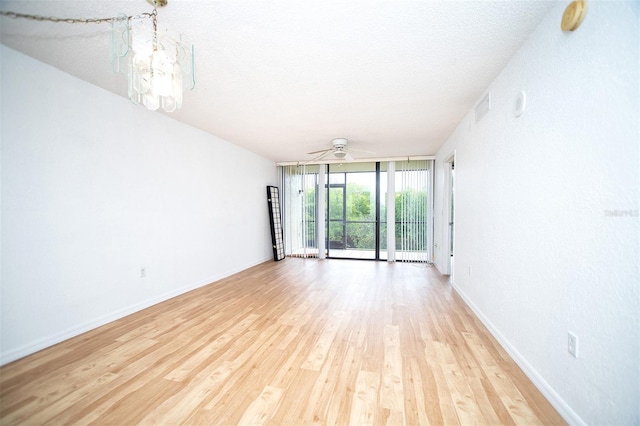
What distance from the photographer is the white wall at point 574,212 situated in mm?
1090

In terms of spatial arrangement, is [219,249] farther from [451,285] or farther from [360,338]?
[451,285]

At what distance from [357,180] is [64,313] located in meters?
5.46

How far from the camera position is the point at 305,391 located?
1.64 m

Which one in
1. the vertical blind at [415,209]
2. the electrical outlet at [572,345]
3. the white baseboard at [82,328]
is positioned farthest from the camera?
the vertical blind at [415,209]

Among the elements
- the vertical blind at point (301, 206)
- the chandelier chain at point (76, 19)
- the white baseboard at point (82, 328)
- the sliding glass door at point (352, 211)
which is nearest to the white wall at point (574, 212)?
the chandelier chain at point (76, 19)

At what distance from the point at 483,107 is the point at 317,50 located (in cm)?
180

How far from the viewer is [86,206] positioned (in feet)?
8.11

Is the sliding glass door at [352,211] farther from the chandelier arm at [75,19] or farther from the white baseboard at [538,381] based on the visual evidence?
the chandelier arm at [75,19]

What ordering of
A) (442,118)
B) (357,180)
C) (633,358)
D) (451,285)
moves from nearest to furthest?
(633,358), (442,118), (451,285), (357,180)

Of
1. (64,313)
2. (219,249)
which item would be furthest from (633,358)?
(219,249)

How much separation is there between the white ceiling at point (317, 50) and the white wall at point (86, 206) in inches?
12.9

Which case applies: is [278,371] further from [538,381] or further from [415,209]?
[415,209]

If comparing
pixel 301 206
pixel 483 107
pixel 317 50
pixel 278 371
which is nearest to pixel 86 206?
pixel 278 371

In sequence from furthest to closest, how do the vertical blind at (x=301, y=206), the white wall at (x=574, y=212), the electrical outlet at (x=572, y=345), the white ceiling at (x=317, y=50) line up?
1. the vertical blind at (x=301, y=206)
2. the white ceiling at (x=317, y=50)
3. the electrical outlet at (x=572, y=345)
4. the white wall at (x=574, y=212)
